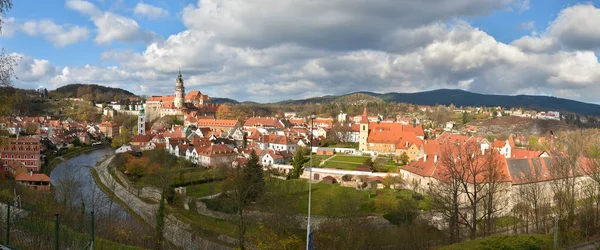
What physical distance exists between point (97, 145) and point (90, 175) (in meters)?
28.9

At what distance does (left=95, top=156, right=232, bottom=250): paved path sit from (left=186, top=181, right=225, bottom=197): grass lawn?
348 cm

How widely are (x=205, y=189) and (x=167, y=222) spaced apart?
346 inches

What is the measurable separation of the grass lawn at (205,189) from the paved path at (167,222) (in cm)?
348

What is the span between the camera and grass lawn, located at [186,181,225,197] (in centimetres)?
2958

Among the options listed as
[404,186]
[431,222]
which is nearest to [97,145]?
[404,186]

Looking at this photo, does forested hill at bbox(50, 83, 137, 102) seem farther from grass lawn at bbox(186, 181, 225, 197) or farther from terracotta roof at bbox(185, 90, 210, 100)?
grass lawn at bbox(186, 181, 225, 197)

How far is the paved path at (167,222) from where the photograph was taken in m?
18.7

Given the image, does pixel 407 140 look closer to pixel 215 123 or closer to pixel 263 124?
pixel 263 124

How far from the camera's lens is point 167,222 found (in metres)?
22.5

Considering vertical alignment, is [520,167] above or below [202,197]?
above

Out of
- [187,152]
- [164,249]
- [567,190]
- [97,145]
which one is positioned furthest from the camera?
[97,145]

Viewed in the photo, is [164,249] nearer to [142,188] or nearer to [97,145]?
[142,188]

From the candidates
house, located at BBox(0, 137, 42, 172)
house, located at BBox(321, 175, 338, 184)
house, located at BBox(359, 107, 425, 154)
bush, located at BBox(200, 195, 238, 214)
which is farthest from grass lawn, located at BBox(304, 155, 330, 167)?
house, located at BBox(0, 137, 42, 172)

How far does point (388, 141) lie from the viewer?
5028 cm
